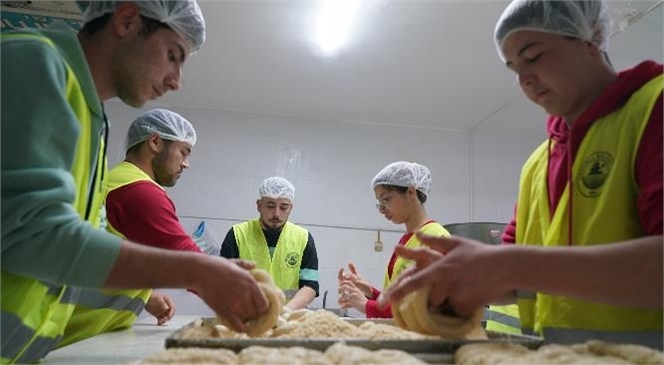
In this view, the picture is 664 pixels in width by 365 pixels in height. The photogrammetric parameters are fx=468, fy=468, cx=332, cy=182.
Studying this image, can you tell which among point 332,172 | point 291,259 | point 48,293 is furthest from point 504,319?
point 332,172

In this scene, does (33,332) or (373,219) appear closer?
(33,332)

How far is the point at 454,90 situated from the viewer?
3.71 m

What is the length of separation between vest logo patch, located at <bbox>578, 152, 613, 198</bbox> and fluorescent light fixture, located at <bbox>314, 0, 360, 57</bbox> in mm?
1903

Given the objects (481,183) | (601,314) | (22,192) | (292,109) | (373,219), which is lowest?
(601,314)

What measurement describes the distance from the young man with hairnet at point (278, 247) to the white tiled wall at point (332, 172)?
92 cm

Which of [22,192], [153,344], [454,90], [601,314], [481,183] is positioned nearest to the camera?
[22,192]

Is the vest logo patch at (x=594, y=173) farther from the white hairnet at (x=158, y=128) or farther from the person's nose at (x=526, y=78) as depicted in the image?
the white hairnet at (x=158, y=128)

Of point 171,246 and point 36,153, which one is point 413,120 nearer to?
point 171,246

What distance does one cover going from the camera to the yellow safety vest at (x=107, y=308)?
4.76ft

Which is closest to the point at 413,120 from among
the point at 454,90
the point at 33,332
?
the point at 454,90

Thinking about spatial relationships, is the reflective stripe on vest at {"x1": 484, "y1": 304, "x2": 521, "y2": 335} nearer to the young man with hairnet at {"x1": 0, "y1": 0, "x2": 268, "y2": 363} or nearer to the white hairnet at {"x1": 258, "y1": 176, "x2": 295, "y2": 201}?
the young man with hairnet at {"x1": 0, "y1": 0, "x2": 268, "y2": 363}

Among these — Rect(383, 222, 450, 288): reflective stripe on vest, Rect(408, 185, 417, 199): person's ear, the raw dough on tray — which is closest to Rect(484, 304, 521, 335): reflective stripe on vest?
Rect(383, 222, 450, 288): reflective stripe on vest

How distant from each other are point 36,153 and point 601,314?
108cm

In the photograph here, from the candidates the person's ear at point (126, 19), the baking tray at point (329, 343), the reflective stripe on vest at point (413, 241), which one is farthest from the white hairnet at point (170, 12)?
the reflective stripe on vest at point (413, 241)
